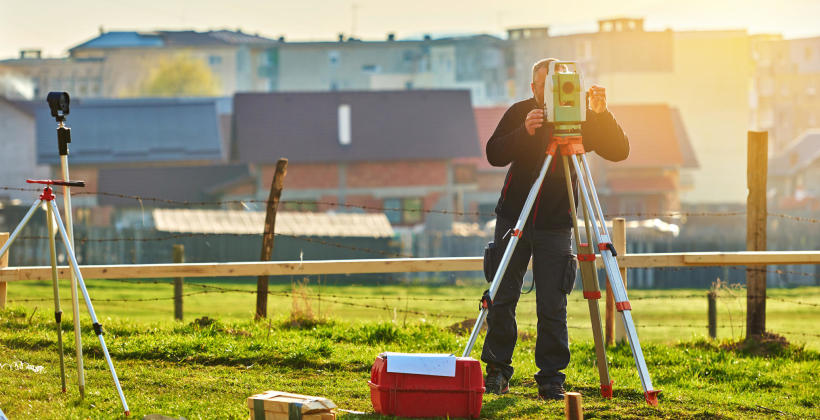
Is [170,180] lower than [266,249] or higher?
lower

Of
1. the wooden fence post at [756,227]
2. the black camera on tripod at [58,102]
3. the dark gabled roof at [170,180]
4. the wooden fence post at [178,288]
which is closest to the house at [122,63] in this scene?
the dark gabled roof at [170,180]

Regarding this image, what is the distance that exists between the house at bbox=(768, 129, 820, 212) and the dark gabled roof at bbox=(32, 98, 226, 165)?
42.7 metres

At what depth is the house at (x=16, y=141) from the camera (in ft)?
209

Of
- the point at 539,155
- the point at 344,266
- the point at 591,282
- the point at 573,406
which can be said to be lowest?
the point at 573,406

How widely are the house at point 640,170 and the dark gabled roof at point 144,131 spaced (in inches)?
668

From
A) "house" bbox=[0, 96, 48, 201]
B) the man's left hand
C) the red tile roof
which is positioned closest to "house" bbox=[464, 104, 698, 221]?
the red tile roof

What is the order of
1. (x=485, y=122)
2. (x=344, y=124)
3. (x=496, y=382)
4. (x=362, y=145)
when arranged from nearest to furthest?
(x=496, y=382) → (x=362, y=145) → (x=344, y=124) → (x=485, y=122)

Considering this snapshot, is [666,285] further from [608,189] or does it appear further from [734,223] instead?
[608,189]

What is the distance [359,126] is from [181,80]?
50526mm

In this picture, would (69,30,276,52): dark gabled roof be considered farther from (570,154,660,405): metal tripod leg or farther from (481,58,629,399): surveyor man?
(570,154,660,405): metal tripod leg

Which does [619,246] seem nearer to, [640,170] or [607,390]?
[607,390]

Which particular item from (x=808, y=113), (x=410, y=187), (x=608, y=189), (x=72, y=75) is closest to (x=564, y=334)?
(x=410, y=187)

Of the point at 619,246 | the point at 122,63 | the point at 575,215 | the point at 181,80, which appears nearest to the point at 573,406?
the point at 575,215

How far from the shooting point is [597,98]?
6414 millimetres
